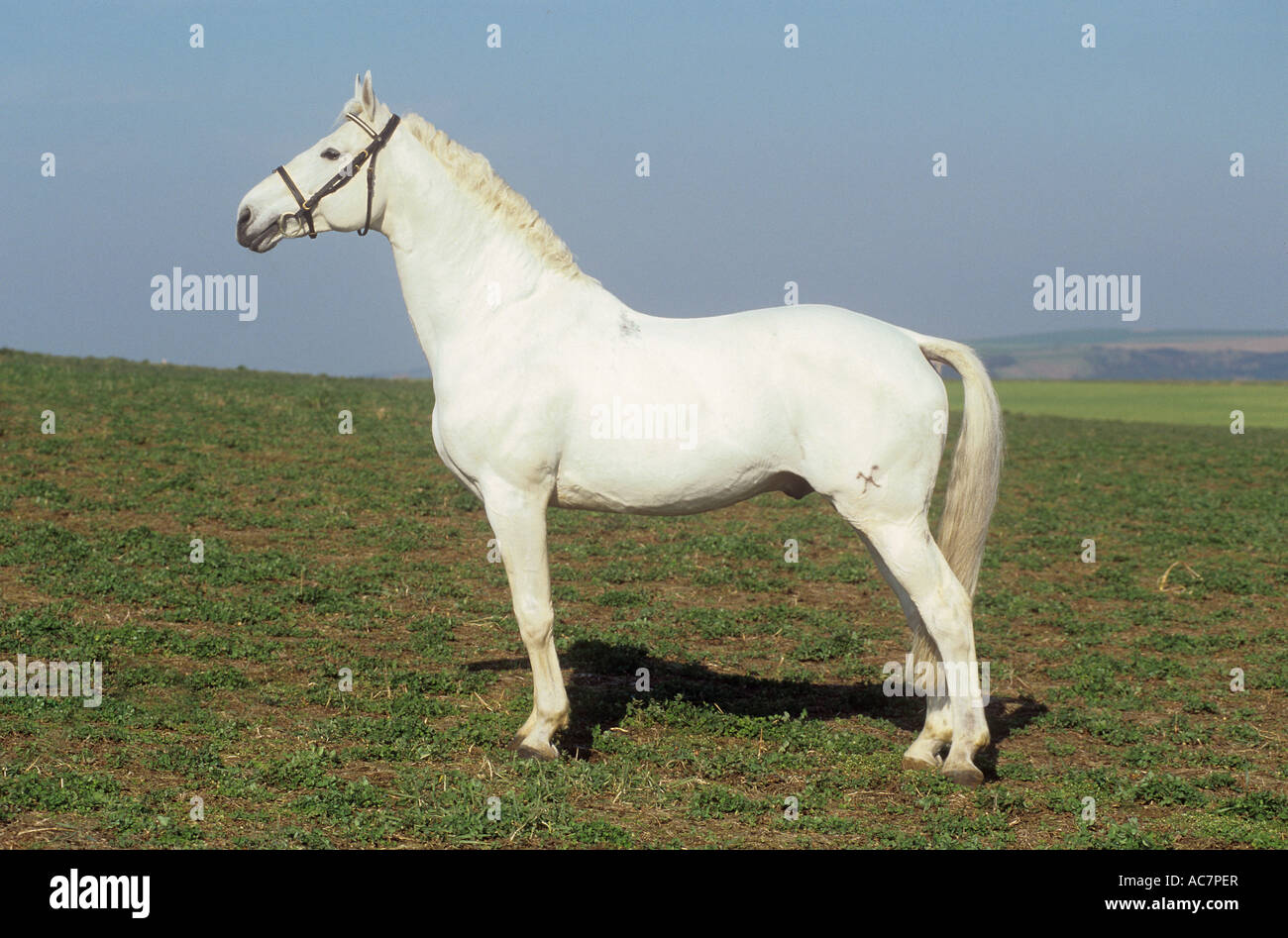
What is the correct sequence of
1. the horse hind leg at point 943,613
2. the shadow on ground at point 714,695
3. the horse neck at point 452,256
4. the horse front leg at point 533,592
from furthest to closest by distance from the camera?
the shadow on ground at point 714,695, the horse neck at point 452,256, the horse front leg at point 533,592, the horse hind leg at point 943,613

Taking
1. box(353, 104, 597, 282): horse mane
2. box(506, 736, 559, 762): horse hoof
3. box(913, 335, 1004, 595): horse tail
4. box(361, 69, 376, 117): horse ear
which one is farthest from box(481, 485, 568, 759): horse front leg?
box(913, 335, 1004, 595): horse tail

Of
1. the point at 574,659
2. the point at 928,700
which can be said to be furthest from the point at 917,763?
the point at 574,659

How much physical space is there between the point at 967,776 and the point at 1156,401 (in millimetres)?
40773

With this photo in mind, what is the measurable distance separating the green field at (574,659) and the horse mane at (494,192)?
307cm

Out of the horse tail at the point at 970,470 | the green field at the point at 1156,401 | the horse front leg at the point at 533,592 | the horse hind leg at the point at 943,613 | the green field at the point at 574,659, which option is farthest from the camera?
the green field at the point at 1156,401

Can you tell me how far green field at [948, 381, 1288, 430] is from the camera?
3519 cm

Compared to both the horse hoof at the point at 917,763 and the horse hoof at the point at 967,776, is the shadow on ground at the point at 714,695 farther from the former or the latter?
the horse hoof at the point at 967,776

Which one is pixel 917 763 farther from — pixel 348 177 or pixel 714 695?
pixel 348 177

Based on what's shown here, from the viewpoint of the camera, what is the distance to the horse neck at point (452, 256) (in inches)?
270

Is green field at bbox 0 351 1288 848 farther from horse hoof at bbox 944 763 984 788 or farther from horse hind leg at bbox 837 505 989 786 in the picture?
horse hind leg at bbox 837 505 989 786

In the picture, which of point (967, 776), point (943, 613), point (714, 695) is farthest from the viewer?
point (714, 695)

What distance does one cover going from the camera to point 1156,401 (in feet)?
142

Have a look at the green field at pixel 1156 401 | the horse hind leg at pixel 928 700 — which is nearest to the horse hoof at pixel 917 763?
the horse hind leg at pixel 928 700
